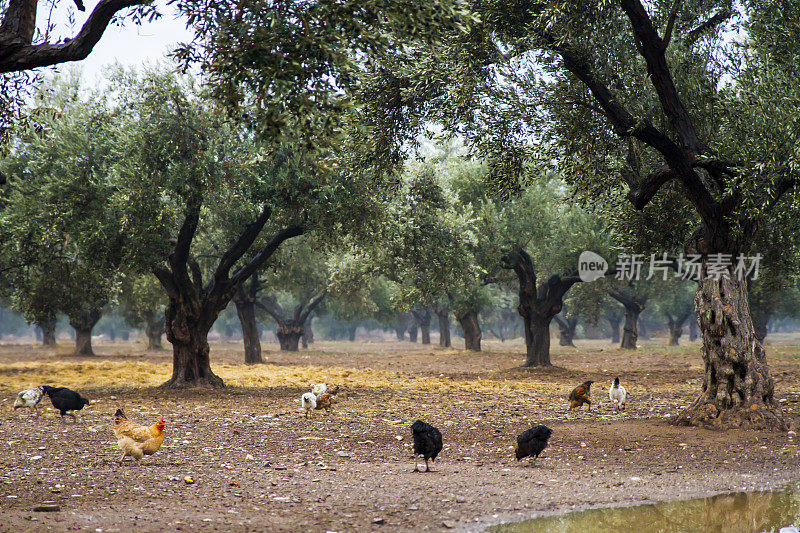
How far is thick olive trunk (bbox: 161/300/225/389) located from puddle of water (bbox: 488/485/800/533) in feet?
54.9

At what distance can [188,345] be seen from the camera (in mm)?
22344

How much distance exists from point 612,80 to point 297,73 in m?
9.87

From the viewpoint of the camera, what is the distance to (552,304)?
3175 cm

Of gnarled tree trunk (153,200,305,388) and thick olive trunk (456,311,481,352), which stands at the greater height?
gnarled tree trunk (153,200,305,388)

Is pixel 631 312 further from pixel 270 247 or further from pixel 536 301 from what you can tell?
pixel 270 247

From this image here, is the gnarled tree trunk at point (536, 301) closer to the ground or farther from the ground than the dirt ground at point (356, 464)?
farther from the ground

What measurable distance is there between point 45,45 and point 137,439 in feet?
20.3

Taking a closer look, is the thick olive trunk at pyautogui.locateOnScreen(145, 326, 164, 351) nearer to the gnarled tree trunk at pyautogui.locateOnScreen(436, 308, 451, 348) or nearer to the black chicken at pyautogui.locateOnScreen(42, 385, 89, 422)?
the gnarled tree trunk at pyautogui.locateOnScreen(436, 308, 451, 348)

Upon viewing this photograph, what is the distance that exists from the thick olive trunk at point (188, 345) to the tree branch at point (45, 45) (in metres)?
14.2

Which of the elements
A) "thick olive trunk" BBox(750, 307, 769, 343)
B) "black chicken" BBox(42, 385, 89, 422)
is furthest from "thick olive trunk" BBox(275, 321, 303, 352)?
"black chicken" BBox(42, 385, 89, 422)

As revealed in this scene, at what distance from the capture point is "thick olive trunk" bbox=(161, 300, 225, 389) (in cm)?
2202

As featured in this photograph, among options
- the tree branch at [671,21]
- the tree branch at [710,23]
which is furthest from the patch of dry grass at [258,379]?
the tree branch at [671,21]

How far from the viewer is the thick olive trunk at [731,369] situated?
13.3 metres

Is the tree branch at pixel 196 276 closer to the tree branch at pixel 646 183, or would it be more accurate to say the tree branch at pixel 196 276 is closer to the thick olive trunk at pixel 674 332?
the tree branch at pixel 646 183
